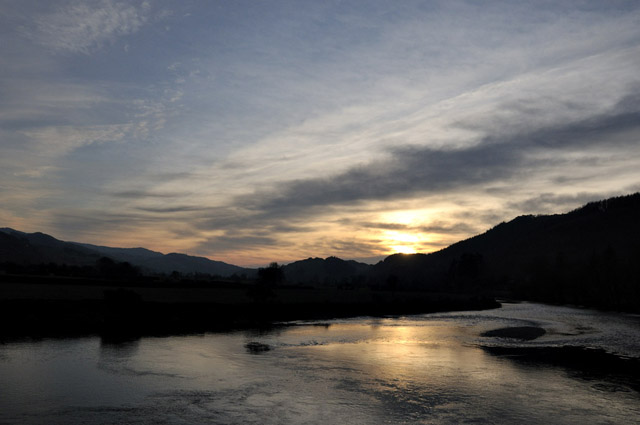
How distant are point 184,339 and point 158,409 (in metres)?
29.2

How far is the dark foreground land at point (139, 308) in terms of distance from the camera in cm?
5947

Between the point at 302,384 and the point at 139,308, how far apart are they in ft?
163

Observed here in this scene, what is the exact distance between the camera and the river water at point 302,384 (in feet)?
74.9

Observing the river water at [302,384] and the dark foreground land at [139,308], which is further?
the dark foreground land at [139,308]

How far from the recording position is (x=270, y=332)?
61.4m

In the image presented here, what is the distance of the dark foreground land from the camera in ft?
195

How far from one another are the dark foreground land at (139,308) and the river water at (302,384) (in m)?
13.8

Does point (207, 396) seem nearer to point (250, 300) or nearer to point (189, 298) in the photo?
point (189, 298)

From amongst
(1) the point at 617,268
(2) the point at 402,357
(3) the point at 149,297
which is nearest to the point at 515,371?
(2) the point at 402,357

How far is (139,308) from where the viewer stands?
71.4 meters

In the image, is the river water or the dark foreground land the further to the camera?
the dark foreground land

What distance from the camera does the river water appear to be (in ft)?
74.9

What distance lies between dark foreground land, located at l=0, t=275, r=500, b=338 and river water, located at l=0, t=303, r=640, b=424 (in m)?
13.8

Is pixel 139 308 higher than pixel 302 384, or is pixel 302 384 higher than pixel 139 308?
pixel 139 308
